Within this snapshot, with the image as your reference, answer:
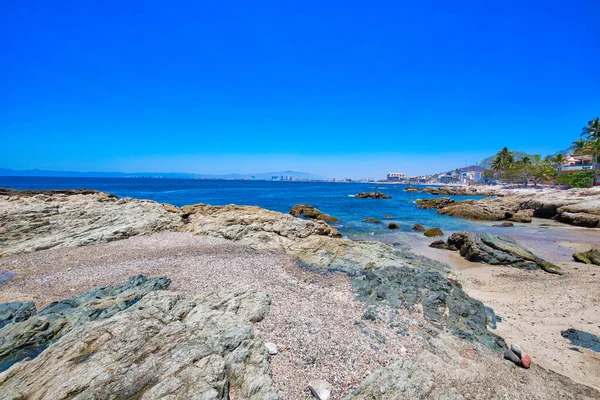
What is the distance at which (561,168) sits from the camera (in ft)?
341

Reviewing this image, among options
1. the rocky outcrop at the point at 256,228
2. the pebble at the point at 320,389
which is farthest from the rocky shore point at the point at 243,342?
the rocky outcrop at the point at 256,228

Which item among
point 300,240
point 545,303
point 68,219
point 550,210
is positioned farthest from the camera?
point 550,210

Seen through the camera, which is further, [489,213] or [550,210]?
[550,210]

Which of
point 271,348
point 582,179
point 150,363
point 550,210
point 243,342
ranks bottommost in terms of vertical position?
point 550,210

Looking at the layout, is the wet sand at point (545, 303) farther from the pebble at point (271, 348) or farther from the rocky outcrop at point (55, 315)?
the rocky outcrop at point (55, 315)

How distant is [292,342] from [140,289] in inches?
264

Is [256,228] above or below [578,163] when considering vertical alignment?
below

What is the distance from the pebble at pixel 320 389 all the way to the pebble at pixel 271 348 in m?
1.25

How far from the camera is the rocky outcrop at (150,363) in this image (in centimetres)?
522

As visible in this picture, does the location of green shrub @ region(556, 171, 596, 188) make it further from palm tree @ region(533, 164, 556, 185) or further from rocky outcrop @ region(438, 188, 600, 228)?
rocky outcrop @ region(438, 188, 600, 228)

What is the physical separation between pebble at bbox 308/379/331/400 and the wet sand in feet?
21.5

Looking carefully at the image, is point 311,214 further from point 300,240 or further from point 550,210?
point 550,210

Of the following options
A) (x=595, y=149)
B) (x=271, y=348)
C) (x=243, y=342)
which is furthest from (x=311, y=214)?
(x=595, y=149)

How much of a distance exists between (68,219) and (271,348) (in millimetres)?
21294
